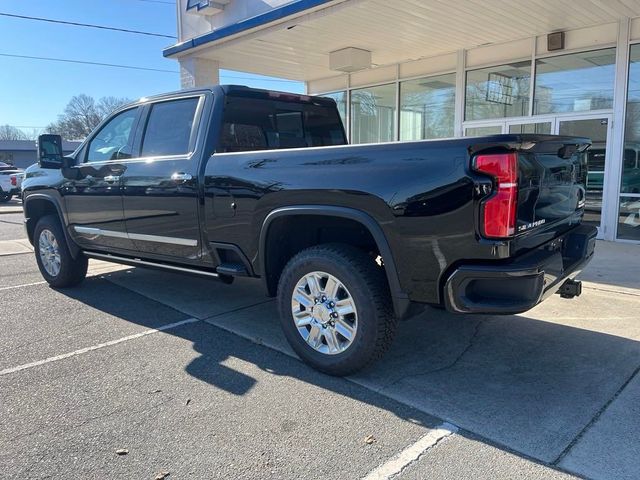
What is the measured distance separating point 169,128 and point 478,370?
3.35m

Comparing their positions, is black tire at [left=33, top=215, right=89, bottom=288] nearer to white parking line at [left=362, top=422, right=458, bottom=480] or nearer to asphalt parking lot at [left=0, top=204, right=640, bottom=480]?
asphalt parking lot at [left=0, top=204, right=640, bottom=480]

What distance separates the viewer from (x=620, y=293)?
5.59 m

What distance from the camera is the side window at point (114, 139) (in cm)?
509

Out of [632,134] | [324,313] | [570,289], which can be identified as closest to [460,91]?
[632,134]

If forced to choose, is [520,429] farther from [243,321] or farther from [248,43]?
[248,43]

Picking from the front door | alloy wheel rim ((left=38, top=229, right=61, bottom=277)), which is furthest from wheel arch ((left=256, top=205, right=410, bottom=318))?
alloy wheel rim ((left=38, top=229, right=61, bottom=277))

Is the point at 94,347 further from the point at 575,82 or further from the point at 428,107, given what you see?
the point at 428,107

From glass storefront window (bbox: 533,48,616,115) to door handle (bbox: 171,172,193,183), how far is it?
7.69 metres

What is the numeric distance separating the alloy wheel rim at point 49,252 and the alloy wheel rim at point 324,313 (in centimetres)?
363

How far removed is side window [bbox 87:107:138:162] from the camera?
5.09m

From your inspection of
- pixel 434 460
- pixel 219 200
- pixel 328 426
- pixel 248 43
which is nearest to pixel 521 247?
pixel 434 460

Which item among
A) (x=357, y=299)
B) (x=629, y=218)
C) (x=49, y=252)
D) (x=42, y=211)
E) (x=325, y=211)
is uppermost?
(x=325, y=211)

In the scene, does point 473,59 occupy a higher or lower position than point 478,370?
higher

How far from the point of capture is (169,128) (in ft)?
15.5
